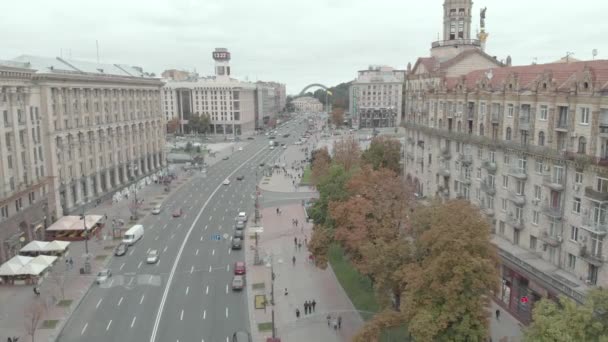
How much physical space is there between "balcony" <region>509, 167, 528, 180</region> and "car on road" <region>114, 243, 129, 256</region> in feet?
155

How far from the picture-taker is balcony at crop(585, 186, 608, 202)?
36.3 meters

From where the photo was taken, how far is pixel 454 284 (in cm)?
3181

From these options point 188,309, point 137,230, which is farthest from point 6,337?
point 137,230

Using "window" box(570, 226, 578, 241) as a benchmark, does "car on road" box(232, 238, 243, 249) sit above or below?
below

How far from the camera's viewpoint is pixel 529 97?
45062 millimetres

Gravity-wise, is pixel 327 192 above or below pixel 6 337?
above

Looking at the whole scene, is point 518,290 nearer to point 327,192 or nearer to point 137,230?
point 327,192

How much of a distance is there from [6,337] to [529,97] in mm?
49885

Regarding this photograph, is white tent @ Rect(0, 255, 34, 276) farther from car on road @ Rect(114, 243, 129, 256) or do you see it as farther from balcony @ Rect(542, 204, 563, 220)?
balcony @ Rect(542, 204, 563, 220)

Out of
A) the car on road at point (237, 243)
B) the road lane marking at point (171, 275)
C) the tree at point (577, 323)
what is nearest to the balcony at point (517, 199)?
the tree at point (577, 323)

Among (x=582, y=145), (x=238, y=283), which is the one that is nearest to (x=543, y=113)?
(x=582, y=145)

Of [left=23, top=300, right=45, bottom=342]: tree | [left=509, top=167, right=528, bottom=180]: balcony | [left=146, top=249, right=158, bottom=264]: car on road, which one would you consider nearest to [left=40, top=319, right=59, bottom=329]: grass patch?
[left=23, top=300, right=45, bottom=342]: tree

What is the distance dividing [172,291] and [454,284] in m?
31.9

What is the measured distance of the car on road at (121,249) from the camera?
64.5m
